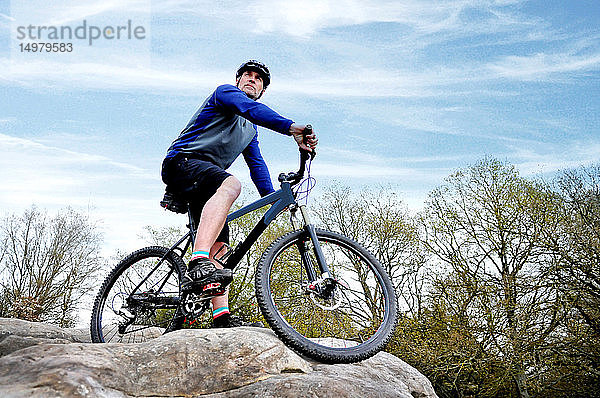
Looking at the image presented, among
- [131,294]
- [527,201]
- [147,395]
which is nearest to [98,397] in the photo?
[147,395]

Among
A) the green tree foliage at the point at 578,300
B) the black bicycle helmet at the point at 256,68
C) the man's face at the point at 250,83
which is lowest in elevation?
the green tree foliage at the point at 578,300

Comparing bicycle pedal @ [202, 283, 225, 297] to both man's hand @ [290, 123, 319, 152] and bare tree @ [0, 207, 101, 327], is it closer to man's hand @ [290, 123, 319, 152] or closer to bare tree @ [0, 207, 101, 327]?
man's hand @ [290, 123, 319, 152]

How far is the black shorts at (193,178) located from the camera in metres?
4.12

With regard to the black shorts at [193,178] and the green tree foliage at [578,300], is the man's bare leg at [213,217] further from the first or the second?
the green tree foliage at [578,300]

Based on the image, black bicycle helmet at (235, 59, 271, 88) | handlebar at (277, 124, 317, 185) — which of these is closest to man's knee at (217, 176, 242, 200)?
handlebar at (277, 124, 317, 185)

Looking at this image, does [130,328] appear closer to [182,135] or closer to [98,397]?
[182,135]

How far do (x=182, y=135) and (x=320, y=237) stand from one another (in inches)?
58.4

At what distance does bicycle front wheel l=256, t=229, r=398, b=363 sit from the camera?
3.46m

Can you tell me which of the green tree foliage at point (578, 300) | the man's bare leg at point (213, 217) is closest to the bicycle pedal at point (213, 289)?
the man's bare leg at point (213, 217)

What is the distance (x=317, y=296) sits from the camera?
377 cm

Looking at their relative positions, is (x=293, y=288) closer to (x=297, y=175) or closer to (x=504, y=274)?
(x=297, y=175)

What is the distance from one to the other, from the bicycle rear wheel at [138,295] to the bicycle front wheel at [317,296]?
1.05 meters

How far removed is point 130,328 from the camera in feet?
16.1

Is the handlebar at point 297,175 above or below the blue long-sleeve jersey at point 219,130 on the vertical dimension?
below
